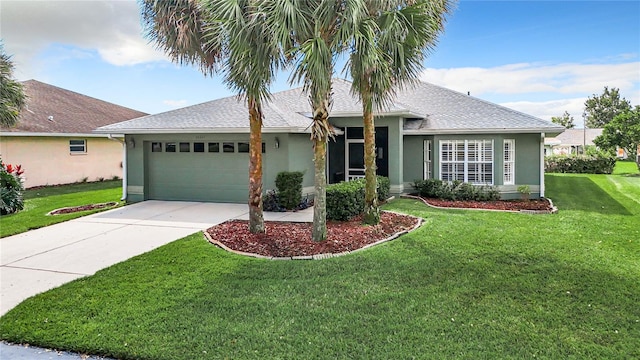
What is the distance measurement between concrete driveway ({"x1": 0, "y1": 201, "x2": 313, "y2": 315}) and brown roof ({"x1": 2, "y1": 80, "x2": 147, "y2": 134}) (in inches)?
391

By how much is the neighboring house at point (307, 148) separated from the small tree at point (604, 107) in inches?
2733

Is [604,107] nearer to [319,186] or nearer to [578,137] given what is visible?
[578,137]

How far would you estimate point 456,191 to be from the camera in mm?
15148

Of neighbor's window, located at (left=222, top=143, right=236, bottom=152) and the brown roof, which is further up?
the brown roof

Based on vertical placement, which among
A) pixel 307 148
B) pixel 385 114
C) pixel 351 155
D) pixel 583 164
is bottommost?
pixel 583 164

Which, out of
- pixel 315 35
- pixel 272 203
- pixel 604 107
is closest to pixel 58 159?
pixel 272 203

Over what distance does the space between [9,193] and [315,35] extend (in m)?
11.7

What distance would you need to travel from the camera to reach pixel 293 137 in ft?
46.3

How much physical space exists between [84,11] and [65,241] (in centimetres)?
874

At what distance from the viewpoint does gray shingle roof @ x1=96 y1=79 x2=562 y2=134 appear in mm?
14164

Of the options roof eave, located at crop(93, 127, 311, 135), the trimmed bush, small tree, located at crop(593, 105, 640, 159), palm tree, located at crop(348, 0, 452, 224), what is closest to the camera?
palm tree, located at crop(348, 0, 452, 224)

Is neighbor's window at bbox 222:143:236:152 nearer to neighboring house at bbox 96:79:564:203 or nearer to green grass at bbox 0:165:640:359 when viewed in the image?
neighboring house at bbox 96:79:564:203

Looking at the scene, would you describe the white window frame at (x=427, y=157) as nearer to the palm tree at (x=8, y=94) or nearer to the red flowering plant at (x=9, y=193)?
the red flowering plant at (x=9, y=193)

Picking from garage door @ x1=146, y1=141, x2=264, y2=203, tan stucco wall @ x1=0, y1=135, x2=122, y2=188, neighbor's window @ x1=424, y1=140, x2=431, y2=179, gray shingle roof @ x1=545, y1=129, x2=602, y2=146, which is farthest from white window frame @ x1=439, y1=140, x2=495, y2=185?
gray shingle roof @ x1=545, y1=129, x2=602, y2=146
